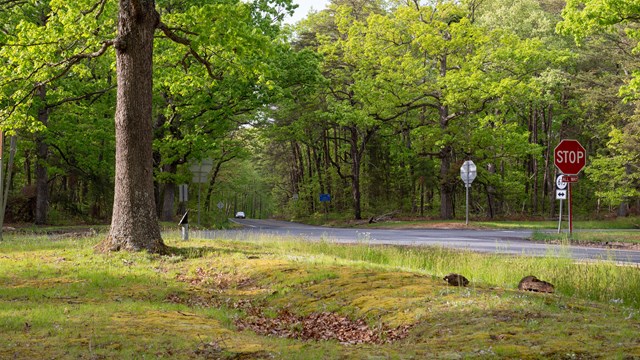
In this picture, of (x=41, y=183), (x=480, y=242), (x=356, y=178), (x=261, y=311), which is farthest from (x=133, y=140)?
(x=356, y=178)

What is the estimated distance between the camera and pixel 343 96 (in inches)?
1678

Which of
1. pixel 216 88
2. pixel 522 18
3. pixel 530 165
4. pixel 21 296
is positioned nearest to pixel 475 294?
pixel 21 296

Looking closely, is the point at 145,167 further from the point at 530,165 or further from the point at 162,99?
the point at 530,165

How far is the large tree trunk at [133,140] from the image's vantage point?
12.2 metres

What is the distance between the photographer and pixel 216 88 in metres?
26.4

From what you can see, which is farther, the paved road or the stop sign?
the stop sign

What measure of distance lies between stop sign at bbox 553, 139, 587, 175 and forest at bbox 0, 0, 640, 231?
243cm

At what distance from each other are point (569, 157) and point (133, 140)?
1547 centimetres

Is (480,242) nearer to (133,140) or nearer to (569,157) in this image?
(569,157)

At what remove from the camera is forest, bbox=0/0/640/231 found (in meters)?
15.2

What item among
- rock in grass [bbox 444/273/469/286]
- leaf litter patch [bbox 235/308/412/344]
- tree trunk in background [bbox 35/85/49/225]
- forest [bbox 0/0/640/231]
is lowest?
leaf litter patch [bbox 235/308/412/344]

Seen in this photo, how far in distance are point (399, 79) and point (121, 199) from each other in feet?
86.8

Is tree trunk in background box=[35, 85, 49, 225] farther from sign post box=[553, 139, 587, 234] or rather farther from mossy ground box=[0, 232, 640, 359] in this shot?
sign post box=[553, 139, 587, 234]

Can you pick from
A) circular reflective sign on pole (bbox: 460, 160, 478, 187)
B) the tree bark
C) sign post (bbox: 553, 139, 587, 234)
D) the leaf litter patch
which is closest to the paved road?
sign post (bbox: 553, 139, 587, 234)
